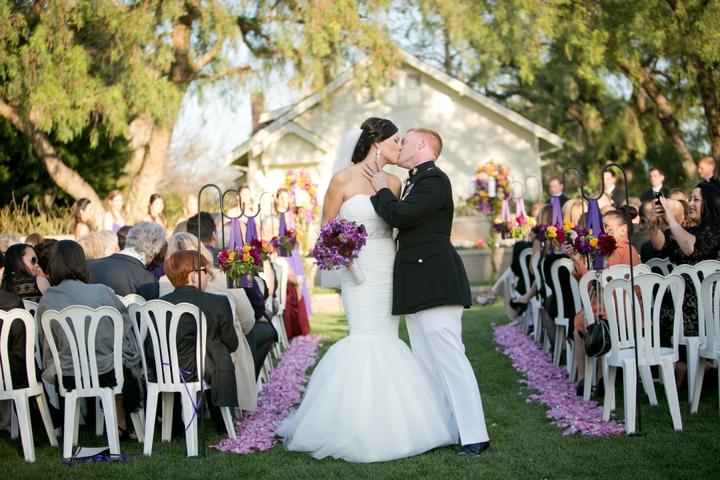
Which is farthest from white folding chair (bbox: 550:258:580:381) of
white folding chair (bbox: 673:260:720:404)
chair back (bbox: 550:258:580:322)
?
white folding chair (bbox: 673:260:720:404)

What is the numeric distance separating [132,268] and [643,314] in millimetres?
4407

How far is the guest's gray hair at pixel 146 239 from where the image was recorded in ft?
23.4

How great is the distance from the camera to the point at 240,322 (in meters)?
6.38

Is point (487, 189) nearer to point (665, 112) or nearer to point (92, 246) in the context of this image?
point (665, 112)

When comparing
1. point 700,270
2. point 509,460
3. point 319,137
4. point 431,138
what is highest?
point 319,137

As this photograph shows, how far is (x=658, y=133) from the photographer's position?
2544 centimetres

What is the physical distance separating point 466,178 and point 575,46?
6785 mm

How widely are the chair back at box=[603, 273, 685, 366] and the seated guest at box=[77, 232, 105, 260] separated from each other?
4.77 m

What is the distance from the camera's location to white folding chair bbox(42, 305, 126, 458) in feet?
17.9

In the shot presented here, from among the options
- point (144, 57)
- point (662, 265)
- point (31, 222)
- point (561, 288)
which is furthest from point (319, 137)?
point (662, 265)

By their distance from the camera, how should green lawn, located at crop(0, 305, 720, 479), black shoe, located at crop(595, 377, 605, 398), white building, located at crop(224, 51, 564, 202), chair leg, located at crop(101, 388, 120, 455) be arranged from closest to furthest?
green lawn, located at crop(0, 305, 720, 479) → chair leg, located at crop(101, 388, 120, 455) → black shoe, located at crop(595, 377, 605, 398) → white building, located at crop(224, 51, 564, 202)

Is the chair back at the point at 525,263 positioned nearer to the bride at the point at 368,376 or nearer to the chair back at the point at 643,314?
the chair back at the point at 643,314

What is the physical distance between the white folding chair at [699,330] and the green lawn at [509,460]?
0.87ft

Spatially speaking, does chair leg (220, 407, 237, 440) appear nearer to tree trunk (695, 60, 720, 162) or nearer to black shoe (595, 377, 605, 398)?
black shoe (595, 377, 605, 398)
